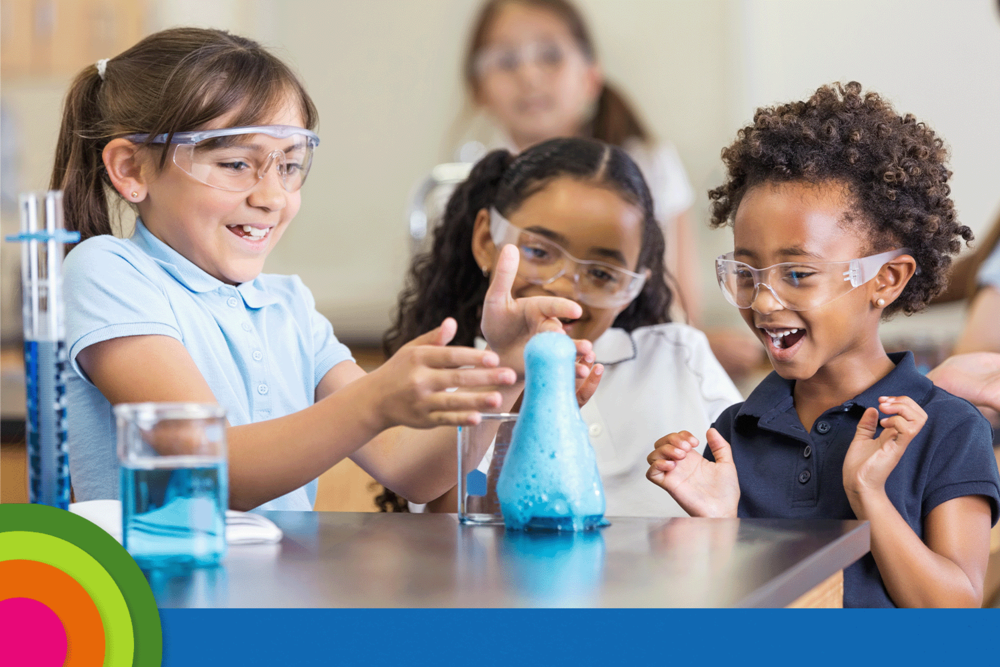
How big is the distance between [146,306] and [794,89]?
3464mm

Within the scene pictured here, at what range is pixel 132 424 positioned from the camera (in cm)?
66

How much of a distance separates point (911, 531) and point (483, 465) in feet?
1.57

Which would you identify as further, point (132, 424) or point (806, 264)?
point (806, 264)

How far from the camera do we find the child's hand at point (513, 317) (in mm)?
911

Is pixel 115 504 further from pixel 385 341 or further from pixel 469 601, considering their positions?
pixel 385 341

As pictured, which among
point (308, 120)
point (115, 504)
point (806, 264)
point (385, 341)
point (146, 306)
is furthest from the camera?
point (385, 341)

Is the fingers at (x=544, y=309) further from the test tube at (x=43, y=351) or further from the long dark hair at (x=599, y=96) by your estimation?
the long dark hair at (x=599, y=96)

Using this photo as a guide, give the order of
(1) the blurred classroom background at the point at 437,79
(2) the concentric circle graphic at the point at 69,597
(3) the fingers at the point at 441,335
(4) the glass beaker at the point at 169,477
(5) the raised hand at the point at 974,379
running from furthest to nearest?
1. (1) the blurred classroom background at the point at 437,79
2. (5) the raised hand at the point at 974,379
3. (3) the fingers at the point at 441,335
4. (4) the glass beaker at the point at 169,477
5. (2) the concentric circle graphic at the point at 69,597

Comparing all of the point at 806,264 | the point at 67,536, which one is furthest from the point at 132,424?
the point at 806,264

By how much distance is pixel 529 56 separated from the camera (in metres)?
3.65

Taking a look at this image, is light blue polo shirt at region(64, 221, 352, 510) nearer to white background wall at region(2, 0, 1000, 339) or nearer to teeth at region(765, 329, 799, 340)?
teeth at region(765, 329, 799, 340)

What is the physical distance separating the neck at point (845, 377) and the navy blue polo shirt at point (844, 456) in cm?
2

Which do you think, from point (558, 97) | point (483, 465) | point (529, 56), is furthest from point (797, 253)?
point (529, 56)

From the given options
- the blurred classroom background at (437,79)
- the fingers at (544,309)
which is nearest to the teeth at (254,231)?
the fingers at (544,309)
